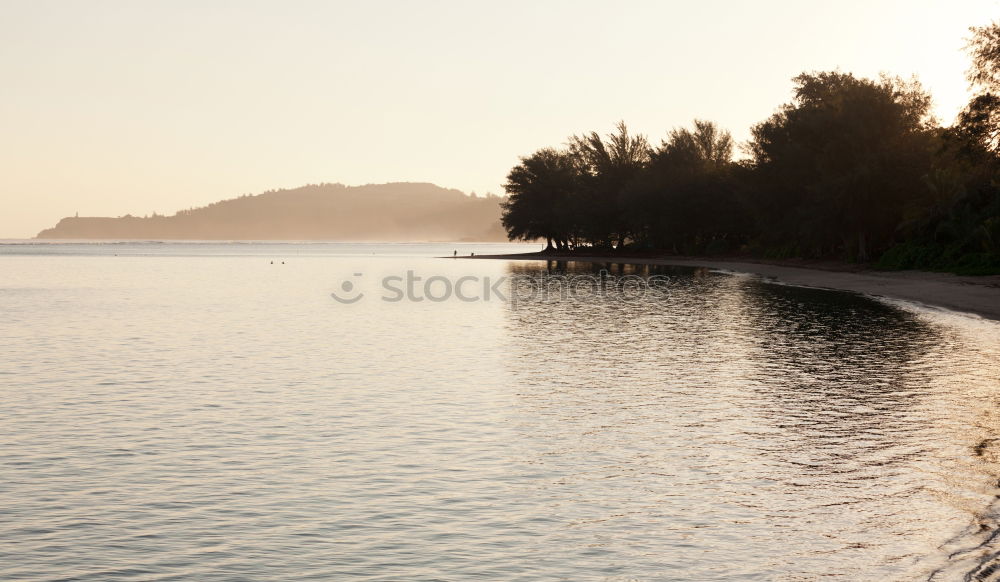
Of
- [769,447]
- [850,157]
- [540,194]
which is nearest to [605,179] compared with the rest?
[540,194]

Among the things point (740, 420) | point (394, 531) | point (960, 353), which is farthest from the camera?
point (960, 353)

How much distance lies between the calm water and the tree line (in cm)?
3517

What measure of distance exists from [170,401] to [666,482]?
1241 centimetres

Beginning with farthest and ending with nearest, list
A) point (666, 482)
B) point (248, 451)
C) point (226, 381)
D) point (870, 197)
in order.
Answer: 1. point (870, 197)
2. point (226, 381)
3. point (248, 451)
4. point (666, 482)

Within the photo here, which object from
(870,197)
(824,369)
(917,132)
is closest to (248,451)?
(824,369)

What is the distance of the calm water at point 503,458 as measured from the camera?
11117mm

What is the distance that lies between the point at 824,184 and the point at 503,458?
73.1m

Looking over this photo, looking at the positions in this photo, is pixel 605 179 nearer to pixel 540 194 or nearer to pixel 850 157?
pixel 540 194

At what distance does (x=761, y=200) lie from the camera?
321 ft

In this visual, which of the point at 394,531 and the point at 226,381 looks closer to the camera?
the point at 394,531

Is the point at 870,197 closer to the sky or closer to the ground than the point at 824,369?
closer to the sky

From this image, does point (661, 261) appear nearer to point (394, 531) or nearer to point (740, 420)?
point (740, 420)

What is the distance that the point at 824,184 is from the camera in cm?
8250

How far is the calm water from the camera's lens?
11117 mm
